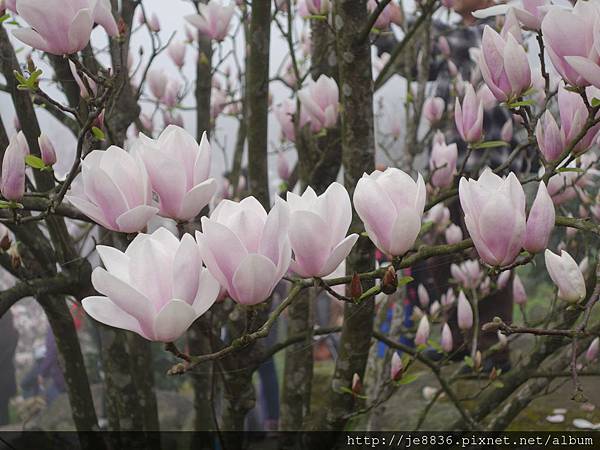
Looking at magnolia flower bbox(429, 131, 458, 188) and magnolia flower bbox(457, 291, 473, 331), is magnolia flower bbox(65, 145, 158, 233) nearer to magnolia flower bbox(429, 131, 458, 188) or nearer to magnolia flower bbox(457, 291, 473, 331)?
magnolia flower bbox(429, 131, 458, 188)

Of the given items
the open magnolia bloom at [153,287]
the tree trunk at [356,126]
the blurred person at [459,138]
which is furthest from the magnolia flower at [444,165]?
the open magnolia bloom at [153,287]

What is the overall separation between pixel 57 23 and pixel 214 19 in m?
0.98

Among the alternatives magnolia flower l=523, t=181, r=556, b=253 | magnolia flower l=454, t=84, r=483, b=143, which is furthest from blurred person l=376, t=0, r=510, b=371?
magnolia flower l=523, t=181, r=556, b=253

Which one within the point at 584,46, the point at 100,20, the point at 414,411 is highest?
the point at 100,20

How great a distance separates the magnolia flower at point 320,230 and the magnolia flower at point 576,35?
25 centimetres

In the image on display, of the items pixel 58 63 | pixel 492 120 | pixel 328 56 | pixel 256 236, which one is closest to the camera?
pixel 256 236

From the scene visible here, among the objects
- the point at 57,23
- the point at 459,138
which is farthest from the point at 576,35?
the point at 459,138

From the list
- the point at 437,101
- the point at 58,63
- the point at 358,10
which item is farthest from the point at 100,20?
the point at 437,101

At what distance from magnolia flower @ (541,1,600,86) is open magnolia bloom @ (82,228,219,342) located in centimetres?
39

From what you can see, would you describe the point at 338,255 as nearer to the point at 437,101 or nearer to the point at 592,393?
the point at 592,393

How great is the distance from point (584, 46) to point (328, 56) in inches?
45.2

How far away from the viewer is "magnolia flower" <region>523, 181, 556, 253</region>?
57cm

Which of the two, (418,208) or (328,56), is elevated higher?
(328,56)

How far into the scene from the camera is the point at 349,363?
3.67 ft
